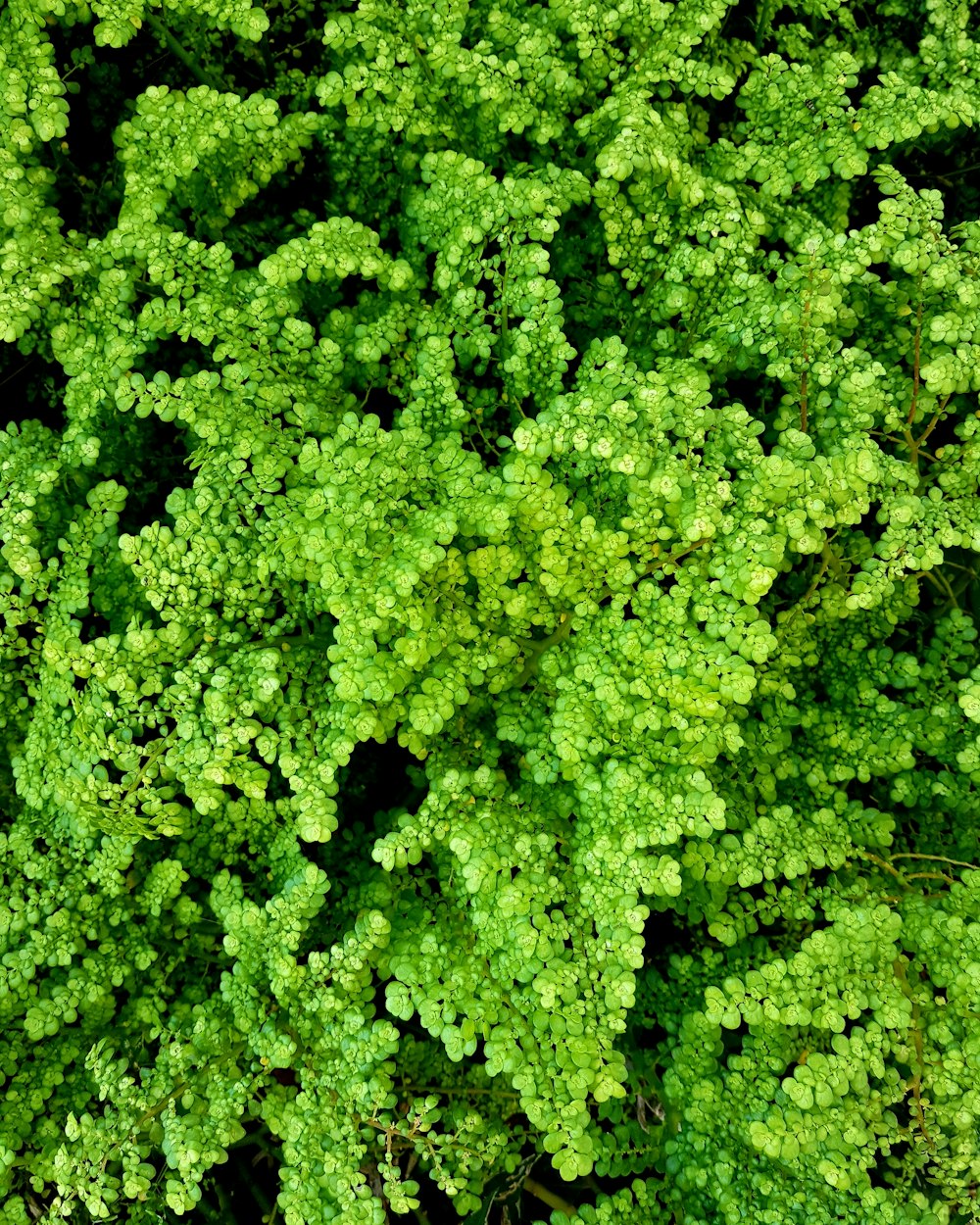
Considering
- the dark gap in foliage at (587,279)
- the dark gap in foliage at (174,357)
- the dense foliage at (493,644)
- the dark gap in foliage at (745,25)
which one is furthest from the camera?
the dark gap in foliage at (745,25)

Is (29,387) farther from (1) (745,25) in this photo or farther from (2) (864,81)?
(2) (864,81)

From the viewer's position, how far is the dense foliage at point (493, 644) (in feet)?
6.46

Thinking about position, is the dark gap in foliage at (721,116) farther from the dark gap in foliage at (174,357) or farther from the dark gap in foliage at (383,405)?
the dark gap in foliage at (174,357)

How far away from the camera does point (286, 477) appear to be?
7.16ft

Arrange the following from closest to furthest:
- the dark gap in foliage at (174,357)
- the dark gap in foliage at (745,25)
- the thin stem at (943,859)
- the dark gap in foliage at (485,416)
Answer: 1. the thin stem at (943,859)
2. the dark gap in foliage at (485,416)
3. the dark gap in foliage at (174,357)
4. the dark gap in foliage at (745,25)

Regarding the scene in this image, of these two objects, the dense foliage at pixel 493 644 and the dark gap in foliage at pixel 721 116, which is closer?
the dense foliage at pixel 493 644

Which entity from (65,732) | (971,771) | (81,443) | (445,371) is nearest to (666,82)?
(445,371)

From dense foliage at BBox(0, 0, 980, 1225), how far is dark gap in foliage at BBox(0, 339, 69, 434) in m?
0.16

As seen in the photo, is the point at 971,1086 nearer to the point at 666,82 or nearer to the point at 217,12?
the point at 666,82

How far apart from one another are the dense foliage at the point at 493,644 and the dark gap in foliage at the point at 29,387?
0.16 m

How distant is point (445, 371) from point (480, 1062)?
1.81 m

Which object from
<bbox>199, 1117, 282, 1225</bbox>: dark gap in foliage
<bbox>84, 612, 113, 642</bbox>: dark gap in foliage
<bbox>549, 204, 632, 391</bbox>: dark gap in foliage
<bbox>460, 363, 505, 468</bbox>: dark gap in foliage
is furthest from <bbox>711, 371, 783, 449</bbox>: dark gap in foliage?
<bbox>199, 1117, 282, 1225</bbox>: dark gap in foliage

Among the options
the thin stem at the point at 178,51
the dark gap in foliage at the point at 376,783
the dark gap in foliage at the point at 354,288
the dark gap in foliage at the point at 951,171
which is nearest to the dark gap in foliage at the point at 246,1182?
the dark gap in foliage at the point at 376,783

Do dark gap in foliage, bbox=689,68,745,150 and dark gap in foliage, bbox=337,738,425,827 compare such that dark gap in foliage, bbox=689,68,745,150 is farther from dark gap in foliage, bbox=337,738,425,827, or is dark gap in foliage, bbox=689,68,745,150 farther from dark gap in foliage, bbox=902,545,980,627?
dark gap in foliage, bbox=337,738,425,827
